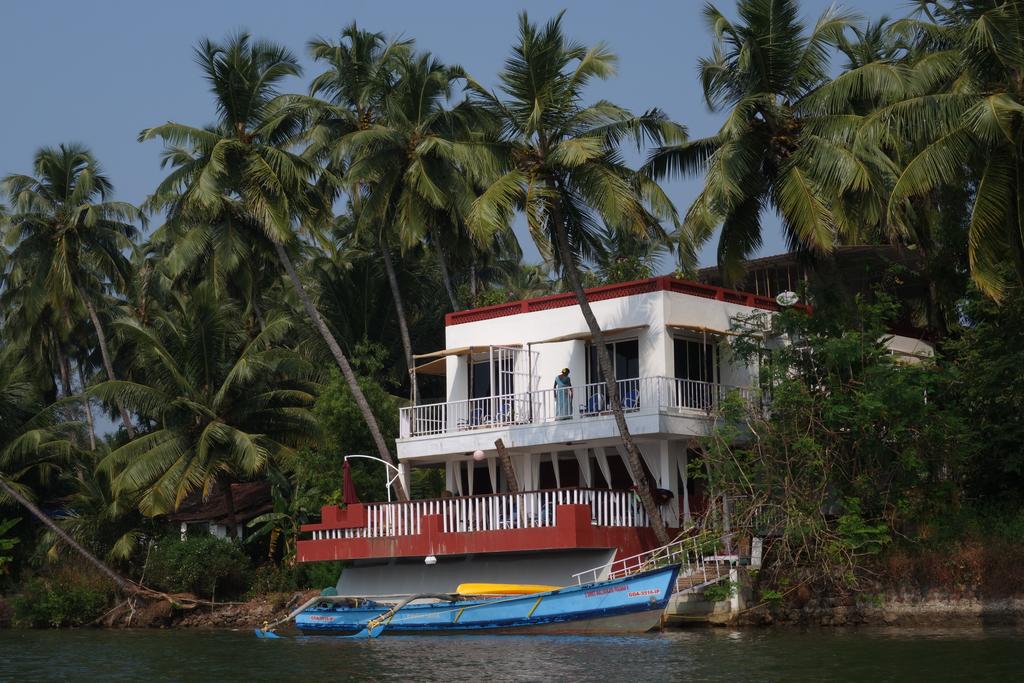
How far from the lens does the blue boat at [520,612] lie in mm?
23734

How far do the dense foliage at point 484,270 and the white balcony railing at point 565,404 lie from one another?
139 centimetres

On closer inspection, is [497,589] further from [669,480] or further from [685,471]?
[685,471]

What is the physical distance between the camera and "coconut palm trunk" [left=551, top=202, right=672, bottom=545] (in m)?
27.4

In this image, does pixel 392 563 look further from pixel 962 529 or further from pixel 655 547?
pixel 962 529

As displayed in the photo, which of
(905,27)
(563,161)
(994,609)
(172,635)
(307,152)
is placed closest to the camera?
(994,609)

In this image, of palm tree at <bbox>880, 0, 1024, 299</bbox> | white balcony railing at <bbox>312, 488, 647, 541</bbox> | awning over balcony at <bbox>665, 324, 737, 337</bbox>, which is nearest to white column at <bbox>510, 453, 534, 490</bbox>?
white balcony railing at <bbox>312, 488, 647, 541</bbox>

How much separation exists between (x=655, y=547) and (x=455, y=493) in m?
6.18

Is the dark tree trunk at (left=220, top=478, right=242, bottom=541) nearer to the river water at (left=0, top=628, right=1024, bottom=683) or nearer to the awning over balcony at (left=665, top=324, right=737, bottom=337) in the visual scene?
the river water at (left=0, top=628, right=1024, bottom=683)

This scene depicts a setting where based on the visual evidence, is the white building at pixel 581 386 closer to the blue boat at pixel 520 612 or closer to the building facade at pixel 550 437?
the building facade at pixel 550 437

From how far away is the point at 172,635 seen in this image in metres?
30.8

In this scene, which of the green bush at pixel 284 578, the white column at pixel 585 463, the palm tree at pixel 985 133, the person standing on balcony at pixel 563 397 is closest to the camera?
the palm tree at pixel 985 133

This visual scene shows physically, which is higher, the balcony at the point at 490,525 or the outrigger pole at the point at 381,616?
the balcony at the point at 490,525

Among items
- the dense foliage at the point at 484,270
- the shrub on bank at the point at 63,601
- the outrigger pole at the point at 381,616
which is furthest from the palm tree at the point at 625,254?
the shrub on bank at the point at 63,601

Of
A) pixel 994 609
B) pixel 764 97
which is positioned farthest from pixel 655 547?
pixel 764 97
